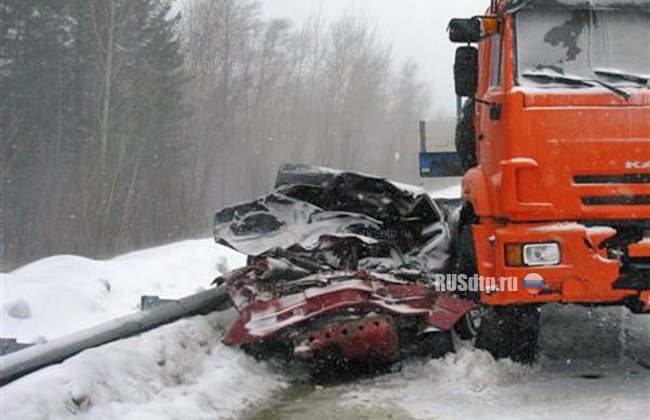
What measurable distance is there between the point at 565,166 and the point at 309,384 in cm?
265

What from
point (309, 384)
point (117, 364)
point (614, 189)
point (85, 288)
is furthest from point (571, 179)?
point (85, 288)

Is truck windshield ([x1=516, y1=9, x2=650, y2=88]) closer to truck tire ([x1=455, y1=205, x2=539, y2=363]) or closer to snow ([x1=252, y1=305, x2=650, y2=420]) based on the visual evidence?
truck tire ([x1=455, y1=205, x2=539, y2=363])

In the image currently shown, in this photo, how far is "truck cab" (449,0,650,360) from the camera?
19.5ft

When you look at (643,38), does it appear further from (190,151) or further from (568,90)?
(190,151)

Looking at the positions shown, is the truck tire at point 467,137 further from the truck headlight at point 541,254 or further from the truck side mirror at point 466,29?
the truck headlight at point 541,254

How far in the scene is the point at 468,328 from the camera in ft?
24.4

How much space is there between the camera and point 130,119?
40.0 m

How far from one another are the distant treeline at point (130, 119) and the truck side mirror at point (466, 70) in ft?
100

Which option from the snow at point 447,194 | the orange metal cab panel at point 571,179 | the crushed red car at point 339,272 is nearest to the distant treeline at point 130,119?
the snow at point 447,194

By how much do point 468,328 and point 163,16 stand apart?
120ft

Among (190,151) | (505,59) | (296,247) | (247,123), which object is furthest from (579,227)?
(247,123)

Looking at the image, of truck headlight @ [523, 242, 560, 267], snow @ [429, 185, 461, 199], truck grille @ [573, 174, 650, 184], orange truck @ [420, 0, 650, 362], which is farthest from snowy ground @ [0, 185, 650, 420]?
snow @ [429, 185, 461, 199]

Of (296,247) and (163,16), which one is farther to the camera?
(163,16)

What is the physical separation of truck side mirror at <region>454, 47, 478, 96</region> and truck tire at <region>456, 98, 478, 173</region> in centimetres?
59
